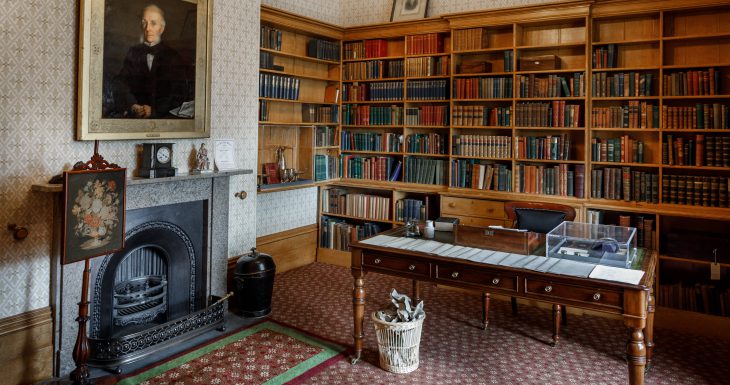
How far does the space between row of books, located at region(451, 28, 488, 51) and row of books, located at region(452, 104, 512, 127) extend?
59 centimetres

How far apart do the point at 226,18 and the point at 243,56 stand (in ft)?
1.13

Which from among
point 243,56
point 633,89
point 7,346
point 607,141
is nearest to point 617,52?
point 633,89

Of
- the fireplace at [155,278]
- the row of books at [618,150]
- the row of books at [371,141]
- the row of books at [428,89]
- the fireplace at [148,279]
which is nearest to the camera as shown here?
the fireplace at [155,278]

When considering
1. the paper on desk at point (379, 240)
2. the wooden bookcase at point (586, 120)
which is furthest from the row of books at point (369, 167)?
the paper on desk at point (379, 240)

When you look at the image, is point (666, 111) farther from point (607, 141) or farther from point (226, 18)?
point (226, 18)

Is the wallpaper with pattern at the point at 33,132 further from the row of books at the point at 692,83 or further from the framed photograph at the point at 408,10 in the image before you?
the row of books at the point at 692,83

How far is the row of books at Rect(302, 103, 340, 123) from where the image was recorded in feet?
20.1

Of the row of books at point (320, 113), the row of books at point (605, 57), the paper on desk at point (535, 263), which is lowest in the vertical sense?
the paper on desk at point (535, 263)

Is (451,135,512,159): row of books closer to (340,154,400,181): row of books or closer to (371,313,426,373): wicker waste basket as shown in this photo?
(340,154,400,181): row of books

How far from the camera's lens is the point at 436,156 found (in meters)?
5.83

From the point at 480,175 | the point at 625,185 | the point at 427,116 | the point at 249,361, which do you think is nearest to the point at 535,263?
the point at 249,361

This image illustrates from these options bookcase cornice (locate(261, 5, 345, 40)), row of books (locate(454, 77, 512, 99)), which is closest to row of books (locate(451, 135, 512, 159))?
row of books (locate(454, 77, 512, 99))

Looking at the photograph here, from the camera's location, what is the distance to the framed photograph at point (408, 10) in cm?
600

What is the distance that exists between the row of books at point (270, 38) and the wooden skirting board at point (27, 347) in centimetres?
314
